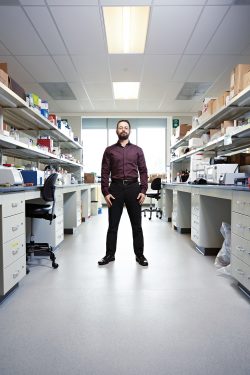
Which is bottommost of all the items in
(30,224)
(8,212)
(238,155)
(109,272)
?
(109,272)

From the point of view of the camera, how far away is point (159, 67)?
4.66 m

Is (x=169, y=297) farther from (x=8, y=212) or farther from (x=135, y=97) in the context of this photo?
(x=135, y=97)

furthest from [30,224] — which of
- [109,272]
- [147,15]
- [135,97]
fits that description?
[135,97]

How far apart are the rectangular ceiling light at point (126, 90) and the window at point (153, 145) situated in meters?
2.17

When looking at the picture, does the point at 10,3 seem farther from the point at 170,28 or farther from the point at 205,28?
the point at 205,28

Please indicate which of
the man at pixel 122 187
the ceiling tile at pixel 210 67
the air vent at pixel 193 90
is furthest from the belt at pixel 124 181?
the air vent at pixel 193 90

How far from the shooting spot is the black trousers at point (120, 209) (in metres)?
2.55

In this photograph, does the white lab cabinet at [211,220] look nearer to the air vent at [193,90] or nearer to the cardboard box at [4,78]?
the cardboard box at [4,78]

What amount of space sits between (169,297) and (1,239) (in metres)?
1.22

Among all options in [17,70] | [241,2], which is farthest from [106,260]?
[17,70]

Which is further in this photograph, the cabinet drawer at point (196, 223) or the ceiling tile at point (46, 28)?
the ceiling tile at point (46, 28)

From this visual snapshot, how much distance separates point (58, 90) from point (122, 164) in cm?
415

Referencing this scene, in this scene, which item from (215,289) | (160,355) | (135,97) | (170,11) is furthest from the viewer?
(135,97)

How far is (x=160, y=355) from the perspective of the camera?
117cm
